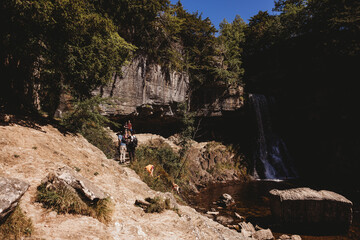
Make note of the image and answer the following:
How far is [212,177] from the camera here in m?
18.0

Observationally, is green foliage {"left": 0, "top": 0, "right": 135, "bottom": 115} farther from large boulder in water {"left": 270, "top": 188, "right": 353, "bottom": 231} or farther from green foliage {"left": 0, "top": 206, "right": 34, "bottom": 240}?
large boulder in water {"left": 270, "top": 188, "right": 353, "bottom": 231}

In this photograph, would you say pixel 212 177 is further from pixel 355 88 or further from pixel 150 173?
pixel 355 88

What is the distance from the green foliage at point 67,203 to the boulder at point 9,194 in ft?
2.55

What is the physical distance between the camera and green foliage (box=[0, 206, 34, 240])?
106 inches

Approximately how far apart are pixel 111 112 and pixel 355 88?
2418 cm

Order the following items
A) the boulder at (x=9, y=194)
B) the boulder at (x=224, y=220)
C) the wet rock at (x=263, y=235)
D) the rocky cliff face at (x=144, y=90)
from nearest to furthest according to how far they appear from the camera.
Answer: the boulder at (x=9, y=194) → the wet rock at (x=263, y=235) → the boulder at (x=224, y=220) → the rocky cliff face at (x=144, y=90)

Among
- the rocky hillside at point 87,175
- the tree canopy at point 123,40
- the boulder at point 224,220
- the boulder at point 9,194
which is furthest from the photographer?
the boulder at point 224,220

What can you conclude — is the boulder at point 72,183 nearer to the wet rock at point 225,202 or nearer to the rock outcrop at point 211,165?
the wet rock at point 225,202

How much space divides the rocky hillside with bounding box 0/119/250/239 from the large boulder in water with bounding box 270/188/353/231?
453 centimetres

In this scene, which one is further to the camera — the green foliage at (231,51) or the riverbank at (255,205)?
the green foliage at (231,51)

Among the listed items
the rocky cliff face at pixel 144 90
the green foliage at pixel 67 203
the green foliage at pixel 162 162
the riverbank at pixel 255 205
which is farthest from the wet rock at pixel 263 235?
the rocky cliff face at pixel 144 90

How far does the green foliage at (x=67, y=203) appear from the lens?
3686 mm

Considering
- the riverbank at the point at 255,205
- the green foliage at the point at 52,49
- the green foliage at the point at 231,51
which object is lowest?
the riverbank at the point at 255,205

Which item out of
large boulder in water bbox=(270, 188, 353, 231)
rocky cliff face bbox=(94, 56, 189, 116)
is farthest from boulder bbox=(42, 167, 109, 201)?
rocky cliff face bbox=(94, 56, 189, 116)
